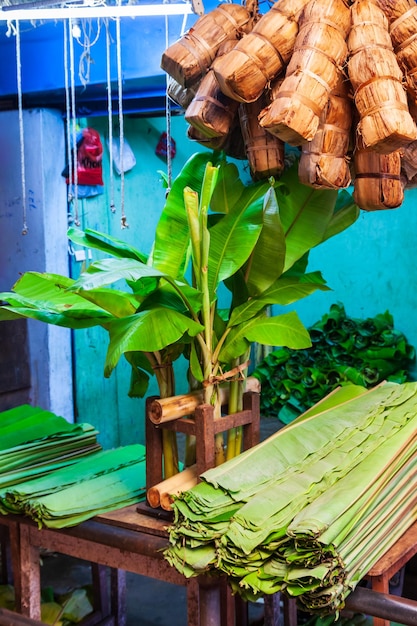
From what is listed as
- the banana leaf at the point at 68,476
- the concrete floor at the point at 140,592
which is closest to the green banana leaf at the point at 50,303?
the banana leaf at the point at 68,476

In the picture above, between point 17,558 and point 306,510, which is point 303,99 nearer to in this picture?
point 306,510

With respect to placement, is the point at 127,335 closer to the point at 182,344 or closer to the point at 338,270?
the point at 182,344

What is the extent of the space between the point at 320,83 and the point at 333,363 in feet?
15.8

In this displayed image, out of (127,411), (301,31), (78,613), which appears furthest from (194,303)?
(127,411)

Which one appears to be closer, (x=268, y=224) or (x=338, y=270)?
(x=268, y=224)

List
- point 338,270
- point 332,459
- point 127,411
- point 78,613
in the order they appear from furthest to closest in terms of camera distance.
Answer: point 338,270 → point 127,411 → point 78,613 → point 332,459

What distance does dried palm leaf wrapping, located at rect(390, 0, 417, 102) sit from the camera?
1896 mm

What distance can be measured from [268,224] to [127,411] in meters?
4.39

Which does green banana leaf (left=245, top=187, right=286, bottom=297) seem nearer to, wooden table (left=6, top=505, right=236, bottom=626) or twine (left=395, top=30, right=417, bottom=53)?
twine (left=395, top=30, right=417, bottom=53)

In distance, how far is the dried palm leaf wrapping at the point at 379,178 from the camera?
190cm

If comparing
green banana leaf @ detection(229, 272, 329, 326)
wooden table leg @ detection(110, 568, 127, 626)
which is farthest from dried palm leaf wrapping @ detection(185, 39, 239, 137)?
wooden table leg @ detection(110, 568, 127, 626)

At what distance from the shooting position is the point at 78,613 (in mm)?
3238

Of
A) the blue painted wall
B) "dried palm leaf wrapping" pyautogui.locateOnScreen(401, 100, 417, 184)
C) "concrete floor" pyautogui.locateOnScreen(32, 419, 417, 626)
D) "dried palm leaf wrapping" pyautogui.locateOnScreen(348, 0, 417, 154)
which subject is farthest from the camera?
the blue painted wall

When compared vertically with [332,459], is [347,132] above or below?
above
